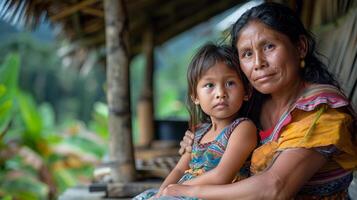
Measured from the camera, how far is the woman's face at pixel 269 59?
1.57 m

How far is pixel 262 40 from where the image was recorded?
1589 millimetres

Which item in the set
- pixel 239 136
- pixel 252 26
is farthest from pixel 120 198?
pixel 252 26

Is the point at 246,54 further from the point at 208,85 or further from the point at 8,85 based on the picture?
the point at 8,85

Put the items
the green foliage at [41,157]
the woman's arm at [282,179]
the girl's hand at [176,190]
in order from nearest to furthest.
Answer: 1. the woman's arm at [282,179]
2. the girl's hand at [176,190]
3. the green foliage at [41,157]

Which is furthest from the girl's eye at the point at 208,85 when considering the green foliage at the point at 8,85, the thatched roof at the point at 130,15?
the green foliage at the point at 8,85

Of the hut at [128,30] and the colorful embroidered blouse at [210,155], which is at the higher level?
the hut at [128,30]

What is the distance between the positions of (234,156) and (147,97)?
12.6 feet

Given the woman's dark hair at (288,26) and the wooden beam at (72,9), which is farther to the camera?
the wooden beam at (72,9)

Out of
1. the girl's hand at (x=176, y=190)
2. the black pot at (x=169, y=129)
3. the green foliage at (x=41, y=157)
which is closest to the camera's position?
the girl's hand at (x=176, y=190)

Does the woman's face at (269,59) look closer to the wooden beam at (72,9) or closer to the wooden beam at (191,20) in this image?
the wooden beam at (72,9)

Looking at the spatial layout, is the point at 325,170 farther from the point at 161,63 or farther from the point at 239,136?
the point at 161,63

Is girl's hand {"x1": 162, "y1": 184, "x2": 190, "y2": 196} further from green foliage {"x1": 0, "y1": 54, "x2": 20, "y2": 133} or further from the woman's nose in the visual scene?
green foliage {"x1": 0, "y1": 54, "x2": 20, "y2": 133}

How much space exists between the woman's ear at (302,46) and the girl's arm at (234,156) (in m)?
0.28

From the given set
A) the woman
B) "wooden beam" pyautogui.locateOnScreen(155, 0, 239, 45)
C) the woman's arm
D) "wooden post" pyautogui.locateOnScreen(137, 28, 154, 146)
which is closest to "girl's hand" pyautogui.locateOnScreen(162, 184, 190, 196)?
the woman
